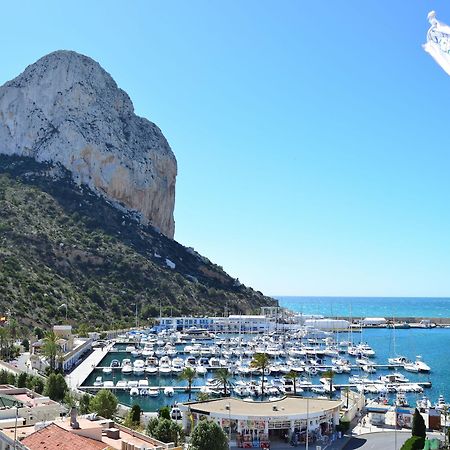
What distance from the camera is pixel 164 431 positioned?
1182 inches

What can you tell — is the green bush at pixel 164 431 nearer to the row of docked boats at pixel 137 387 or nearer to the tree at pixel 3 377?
the tree at pixel 3 377

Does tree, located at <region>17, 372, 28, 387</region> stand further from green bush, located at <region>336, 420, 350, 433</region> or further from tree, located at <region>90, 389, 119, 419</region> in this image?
green bush, located at <region>336, 420, 350, 433</region>

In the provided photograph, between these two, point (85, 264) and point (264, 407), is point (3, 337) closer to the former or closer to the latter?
point (264, 407)

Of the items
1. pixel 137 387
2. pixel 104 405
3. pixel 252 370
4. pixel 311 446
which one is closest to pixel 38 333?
pixel 137 387

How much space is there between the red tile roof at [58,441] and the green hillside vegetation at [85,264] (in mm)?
56320

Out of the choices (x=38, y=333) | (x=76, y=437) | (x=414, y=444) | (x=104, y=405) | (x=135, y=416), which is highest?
(x=38, y=333)

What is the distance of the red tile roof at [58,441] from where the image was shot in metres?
22.5

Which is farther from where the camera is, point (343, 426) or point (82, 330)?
point (82, 330)

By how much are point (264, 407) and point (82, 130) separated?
107 metres

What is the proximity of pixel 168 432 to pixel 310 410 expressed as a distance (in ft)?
31.0

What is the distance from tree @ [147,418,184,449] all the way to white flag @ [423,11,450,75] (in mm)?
21873

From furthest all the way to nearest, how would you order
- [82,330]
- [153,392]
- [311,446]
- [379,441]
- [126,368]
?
[82,330]
[126,368]
[153,392]
[379,441]
[311,446]

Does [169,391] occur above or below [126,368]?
below

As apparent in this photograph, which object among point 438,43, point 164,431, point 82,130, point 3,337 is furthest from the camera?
point 82,130
